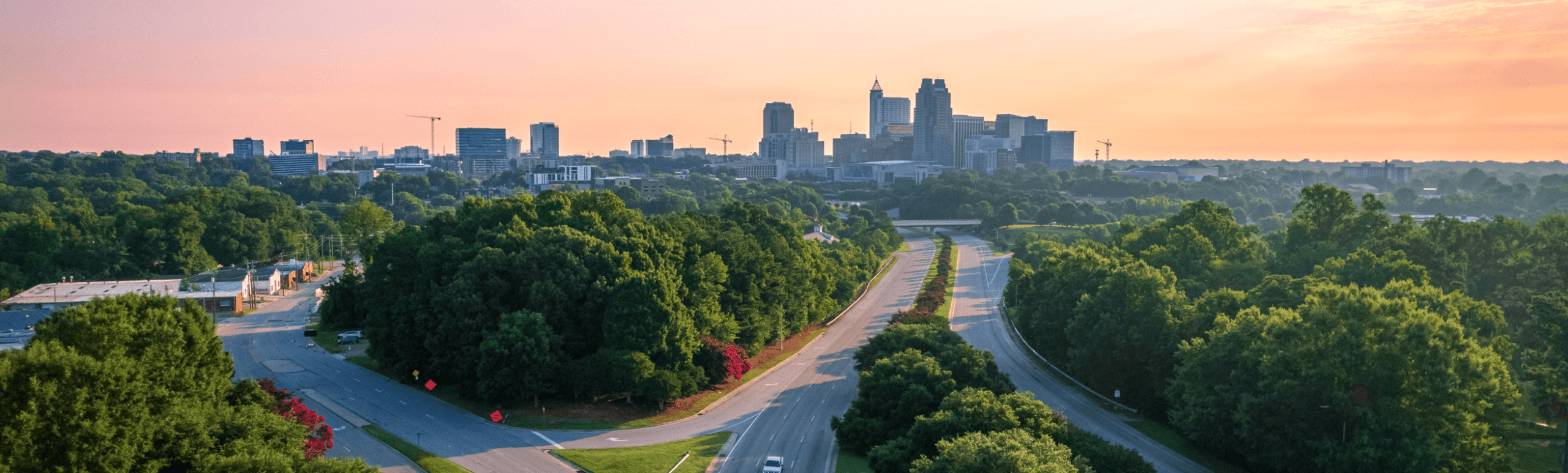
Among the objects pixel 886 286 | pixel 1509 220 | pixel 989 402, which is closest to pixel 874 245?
A: pixel 886 286

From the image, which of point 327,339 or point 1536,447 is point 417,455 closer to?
point 327,339

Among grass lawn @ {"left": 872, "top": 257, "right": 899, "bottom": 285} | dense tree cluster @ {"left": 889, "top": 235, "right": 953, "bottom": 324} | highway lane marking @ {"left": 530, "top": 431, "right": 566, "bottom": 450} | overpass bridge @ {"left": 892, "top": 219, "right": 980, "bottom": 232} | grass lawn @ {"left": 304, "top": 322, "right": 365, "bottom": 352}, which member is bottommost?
highway lane marking @ {"left": 530, "top": 431, "right": 566, "bottom": 450}

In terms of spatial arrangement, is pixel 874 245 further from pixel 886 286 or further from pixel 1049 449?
pixel 1049 449

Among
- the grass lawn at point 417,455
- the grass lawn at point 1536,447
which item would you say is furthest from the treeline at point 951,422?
the grass lawn at point 1536,447

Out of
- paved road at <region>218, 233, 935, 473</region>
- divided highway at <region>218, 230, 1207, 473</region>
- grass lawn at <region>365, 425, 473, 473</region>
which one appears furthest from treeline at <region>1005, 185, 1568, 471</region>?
grass lawn at <region>365, 425, 473, 473</region>

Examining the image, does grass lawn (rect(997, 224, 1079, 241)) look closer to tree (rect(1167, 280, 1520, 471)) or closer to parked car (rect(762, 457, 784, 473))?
tree (rect(1167, 280, 1520, 471))
